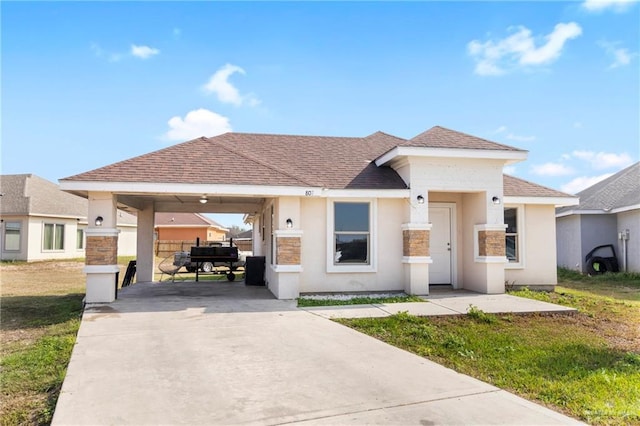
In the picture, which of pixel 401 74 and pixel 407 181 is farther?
pixel 401 74

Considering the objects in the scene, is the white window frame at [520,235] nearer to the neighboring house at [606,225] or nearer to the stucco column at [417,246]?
the stucco column at [417,246]

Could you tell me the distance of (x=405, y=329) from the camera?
7207 mm

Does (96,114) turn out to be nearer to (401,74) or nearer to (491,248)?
(401,74)

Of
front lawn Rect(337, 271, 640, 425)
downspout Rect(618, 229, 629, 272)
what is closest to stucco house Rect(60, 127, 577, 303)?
front lawn Rect(337, 271, 640, 425)

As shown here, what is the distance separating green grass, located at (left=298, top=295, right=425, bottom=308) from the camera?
31.1 feet

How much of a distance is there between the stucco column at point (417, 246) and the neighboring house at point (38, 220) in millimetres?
17817

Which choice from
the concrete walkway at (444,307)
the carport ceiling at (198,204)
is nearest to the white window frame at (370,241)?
the concrete walkway at (444,307)

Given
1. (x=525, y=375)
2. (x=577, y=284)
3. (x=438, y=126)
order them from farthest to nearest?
(x=577, y=284), (x=438, y=126), (x=525, y=375)

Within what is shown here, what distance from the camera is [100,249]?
9672 mm

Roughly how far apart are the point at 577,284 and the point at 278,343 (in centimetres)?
1357

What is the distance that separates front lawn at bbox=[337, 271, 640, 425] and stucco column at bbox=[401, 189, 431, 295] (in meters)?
2.54

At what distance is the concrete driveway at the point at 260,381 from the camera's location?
12.3ft

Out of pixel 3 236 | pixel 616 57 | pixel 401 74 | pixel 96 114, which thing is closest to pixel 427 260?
pixel 401 74

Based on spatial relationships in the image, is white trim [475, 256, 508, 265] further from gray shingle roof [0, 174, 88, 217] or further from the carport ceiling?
gray shingle roof [0, 174, 88, 217]
